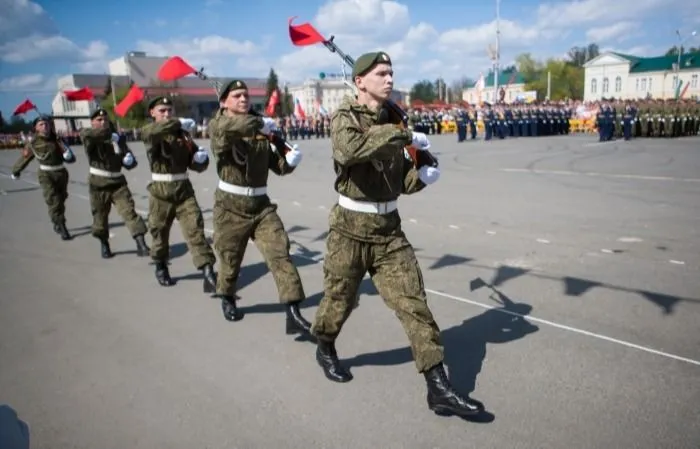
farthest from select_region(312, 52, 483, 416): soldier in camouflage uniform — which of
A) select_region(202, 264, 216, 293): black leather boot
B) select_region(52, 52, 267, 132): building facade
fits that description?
select_region(52, 52, 267, 132): building facade

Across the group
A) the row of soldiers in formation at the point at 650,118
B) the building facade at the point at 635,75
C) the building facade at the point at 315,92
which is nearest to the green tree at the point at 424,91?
the building facade at the point at 315,92

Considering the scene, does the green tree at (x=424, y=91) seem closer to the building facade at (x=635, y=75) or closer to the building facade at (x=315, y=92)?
the building facade at (x=315, y=92)

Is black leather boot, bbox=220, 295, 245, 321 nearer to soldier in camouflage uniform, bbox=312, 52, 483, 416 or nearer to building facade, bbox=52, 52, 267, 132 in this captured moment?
soldier in camouflage uniform, bbox=312, 52, 483, 416

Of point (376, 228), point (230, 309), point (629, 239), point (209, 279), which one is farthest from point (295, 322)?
point (629, 239)

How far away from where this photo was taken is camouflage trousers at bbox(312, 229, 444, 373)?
10.3 ft

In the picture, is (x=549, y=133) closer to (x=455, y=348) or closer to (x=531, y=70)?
(x=455, y=348)

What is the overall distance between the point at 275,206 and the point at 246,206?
0.35 metres

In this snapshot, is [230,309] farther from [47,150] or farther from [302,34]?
[47,150]

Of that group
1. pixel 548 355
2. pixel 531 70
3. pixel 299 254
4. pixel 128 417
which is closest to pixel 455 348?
pixel 548 355

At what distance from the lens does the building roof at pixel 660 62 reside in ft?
256

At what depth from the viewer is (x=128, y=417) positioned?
3.24 metres

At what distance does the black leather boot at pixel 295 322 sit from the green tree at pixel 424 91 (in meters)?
112

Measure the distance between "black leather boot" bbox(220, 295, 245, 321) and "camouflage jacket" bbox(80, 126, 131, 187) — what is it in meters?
3.65

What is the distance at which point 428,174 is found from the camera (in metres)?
3.29
